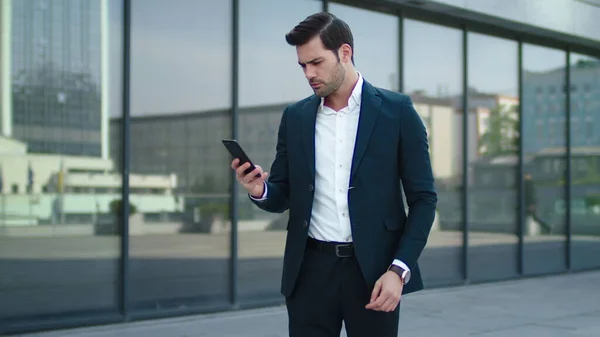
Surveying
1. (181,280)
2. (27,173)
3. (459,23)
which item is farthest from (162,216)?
(459,23)

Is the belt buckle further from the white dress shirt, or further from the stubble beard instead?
the stubble beard

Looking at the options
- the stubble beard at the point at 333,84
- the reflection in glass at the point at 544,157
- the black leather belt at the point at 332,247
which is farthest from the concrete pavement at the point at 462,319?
the stubble beard at the point at 333,84

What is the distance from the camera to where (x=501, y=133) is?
11031 mm

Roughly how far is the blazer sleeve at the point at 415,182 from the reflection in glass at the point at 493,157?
7975mm

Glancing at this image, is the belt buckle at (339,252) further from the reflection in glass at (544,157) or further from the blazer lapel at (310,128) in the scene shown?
the reflection in glass at (544,157)

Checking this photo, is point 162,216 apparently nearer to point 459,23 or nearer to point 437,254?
point 437,254

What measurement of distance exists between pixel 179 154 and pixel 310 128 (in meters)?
5.15

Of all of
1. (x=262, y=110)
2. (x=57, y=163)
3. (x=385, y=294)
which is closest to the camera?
(x=385, y=294)

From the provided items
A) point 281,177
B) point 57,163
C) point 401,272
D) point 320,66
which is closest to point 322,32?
point 320,66

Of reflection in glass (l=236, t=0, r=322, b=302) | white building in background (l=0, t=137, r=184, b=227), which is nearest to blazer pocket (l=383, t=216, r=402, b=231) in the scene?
white building in background (l=0, t=137, r=184, b=227)

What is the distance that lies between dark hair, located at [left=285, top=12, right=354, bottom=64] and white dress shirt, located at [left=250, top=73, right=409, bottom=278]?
0.23 m

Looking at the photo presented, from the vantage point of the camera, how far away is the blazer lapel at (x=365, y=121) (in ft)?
9.02

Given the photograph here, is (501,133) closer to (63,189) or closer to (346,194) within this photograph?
(63,189)

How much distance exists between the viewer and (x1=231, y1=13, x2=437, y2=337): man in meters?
2.71
